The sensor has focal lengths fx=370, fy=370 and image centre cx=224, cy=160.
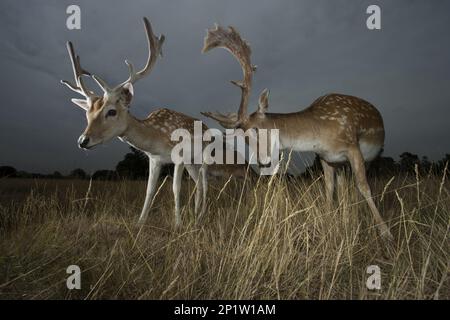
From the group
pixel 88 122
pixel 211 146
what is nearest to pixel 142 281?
pixel 88 122

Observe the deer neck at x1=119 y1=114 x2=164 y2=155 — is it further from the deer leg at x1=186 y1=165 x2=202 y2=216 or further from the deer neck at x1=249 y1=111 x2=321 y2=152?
the deer neck at x1=249 y1=111 x2=321 y2=152

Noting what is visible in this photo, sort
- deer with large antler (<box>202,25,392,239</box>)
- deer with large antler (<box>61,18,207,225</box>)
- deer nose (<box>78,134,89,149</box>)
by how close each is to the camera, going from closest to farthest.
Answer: deer nose (<box>78,134,89,149</box>) → deer with large antler (<box>61,18,207,225</box>) → deer with large antler (<box>202,25,392,239</box>)

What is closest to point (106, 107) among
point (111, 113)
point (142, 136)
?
point (111, 113)

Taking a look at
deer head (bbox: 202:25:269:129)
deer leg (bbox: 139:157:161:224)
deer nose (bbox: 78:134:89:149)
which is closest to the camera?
deer nose (bbox: 78:134:89:149)

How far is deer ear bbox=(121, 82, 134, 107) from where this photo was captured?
4.29 meters

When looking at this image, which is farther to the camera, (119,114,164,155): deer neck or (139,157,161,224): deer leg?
(139,157,161,224): deer leg

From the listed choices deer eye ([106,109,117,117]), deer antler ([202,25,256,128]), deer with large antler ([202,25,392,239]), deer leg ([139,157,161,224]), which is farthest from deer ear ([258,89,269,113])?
deer eye ([106,109,117,117])

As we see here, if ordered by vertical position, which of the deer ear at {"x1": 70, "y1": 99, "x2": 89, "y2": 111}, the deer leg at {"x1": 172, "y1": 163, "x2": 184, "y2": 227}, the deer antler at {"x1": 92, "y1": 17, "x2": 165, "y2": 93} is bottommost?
the deer leg at {"x1": 172, "y1": 163, "x2": 184, "y2": 227}

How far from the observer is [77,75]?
4977mm

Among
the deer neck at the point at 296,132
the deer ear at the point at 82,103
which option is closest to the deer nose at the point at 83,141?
the deer ear at the point at 82,103

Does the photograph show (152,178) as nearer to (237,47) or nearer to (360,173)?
(237,47)

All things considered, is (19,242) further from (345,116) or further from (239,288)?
(345,116)

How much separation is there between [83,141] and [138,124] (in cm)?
86

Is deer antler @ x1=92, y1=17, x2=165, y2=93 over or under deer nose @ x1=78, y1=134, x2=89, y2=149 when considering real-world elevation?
over
